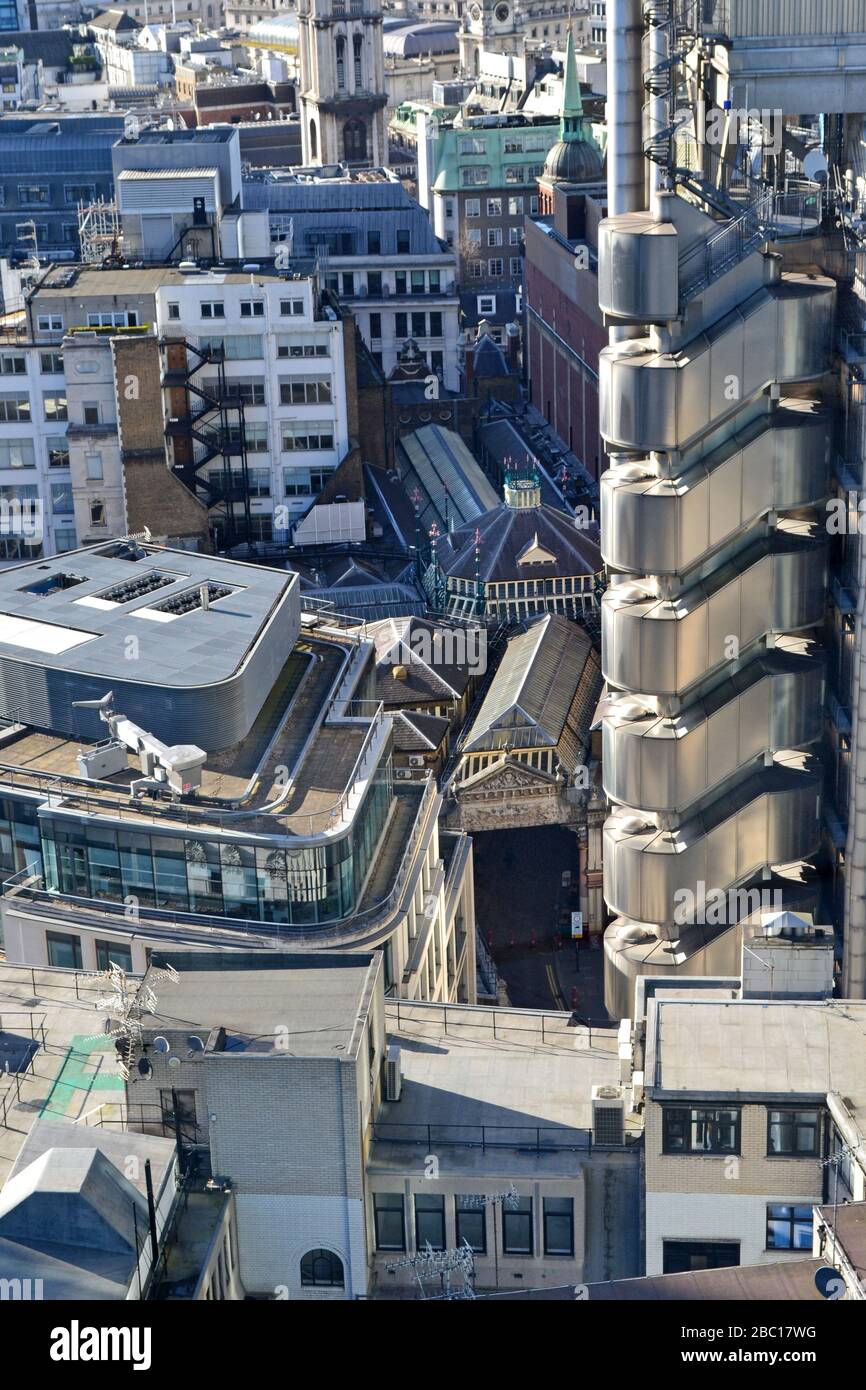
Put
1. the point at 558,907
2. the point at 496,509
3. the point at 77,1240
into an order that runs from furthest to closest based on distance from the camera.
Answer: the point at 496,509 < the point at 558,907 < the point at 77,1240

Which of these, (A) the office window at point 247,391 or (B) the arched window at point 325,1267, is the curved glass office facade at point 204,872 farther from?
(A) the office window at point 247,391

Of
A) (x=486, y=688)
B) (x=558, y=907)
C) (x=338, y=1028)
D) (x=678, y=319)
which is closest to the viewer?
(x=678, y=319)

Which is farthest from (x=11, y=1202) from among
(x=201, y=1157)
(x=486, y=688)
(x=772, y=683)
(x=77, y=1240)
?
(x=486, y=688)

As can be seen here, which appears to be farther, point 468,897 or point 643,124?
point 468,897

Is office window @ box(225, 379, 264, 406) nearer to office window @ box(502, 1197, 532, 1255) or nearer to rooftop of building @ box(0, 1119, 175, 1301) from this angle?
office window @ box(502, 1197, 532, 1255)

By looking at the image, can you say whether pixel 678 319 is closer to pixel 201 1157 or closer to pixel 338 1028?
pixel 338 1028
